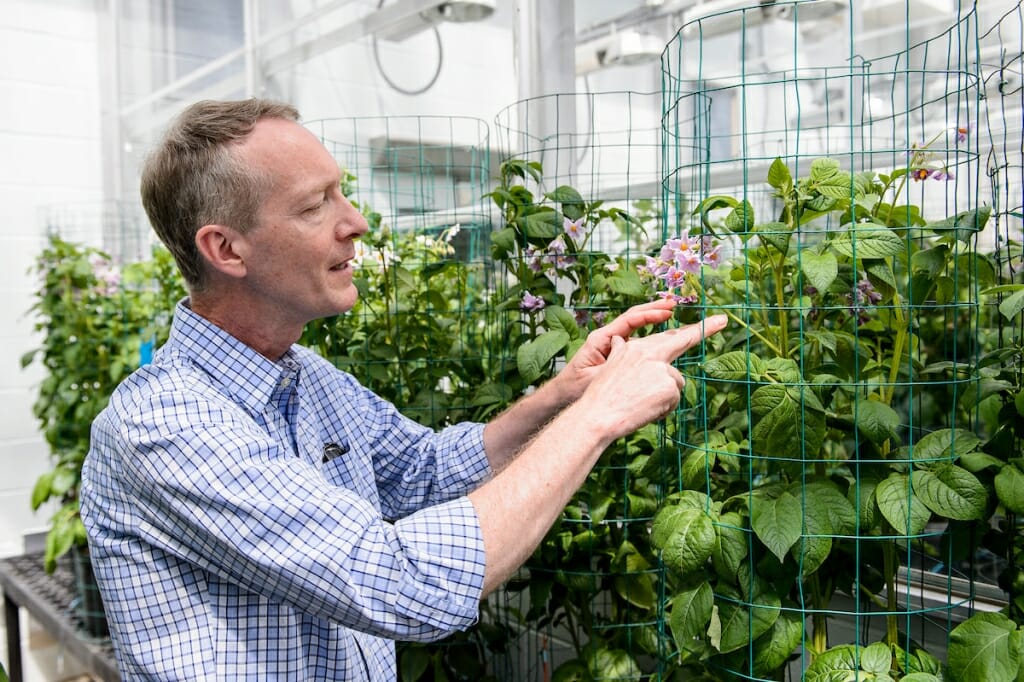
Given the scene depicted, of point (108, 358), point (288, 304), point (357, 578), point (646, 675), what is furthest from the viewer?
point (108, 358)

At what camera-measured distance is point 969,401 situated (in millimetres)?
1322

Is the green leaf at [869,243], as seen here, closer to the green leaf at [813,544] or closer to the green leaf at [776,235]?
the green leaf at [776,235]

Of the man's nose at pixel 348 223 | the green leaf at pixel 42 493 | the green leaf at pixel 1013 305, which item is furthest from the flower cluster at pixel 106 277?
the green leaf at pixel 1013 305

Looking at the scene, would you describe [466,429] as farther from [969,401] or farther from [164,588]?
[969,401]

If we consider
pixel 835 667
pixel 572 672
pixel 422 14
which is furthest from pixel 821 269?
pixel 422 14

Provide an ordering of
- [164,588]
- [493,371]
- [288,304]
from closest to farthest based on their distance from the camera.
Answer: [164,588], [288,304], [493,371]

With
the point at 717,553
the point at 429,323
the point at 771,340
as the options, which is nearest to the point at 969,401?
the point at 771,340

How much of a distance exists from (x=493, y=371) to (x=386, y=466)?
434mm

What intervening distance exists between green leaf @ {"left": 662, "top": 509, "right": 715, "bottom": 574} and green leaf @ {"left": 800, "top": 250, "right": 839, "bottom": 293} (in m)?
0.33

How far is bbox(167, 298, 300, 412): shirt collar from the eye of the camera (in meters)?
1.14

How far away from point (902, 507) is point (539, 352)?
58 centimetres

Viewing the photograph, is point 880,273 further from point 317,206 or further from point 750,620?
point 317,206

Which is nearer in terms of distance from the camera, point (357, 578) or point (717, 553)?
point (357, 578)

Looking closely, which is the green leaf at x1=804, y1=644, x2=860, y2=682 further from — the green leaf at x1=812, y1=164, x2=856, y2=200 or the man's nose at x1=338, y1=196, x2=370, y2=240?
the man's nose at x1=338, y1=196, x2=370, y2=240
